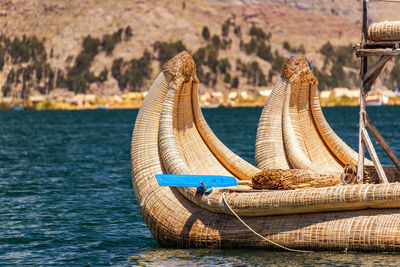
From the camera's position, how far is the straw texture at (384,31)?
14.4 m

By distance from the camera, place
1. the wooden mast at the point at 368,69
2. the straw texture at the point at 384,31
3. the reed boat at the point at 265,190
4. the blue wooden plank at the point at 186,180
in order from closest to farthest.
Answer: the reed boat at the point at 265,190 < the straw texture at the point at 384,31 < the wooden mast at the point at 368,69 < the blue wooden plank at the point at 186,180

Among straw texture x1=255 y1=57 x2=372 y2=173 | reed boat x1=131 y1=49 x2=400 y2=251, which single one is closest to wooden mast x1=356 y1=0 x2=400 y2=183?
reed boat x1=131 y1=49 x2=400 y2=251

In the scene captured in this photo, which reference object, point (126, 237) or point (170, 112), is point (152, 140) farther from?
point (126, 237)

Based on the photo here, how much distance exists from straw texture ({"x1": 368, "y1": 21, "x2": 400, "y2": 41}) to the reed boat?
2.97 meters

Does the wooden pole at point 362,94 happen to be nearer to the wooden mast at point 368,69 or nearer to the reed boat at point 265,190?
the wooden mast at point 368,69

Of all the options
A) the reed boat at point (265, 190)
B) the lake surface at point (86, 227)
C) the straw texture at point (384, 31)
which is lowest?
the lake surface at point (86, 227)

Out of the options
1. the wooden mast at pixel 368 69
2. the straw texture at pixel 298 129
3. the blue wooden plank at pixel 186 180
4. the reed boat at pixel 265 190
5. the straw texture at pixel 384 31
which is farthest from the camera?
the straw texture at pixel 298 129

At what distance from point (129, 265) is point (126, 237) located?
10.9 feet

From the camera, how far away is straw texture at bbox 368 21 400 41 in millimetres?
14383

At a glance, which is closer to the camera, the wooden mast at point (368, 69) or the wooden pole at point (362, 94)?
the wooden mast at point (368, 69)

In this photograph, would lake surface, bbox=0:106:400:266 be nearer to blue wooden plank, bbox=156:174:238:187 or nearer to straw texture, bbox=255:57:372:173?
blue wooden plank, bbox=156:174:238:187

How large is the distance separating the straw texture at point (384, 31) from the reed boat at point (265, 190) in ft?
9.73

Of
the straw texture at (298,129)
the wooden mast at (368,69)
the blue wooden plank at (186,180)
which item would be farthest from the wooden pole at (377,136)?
the straw texture at (298,129)

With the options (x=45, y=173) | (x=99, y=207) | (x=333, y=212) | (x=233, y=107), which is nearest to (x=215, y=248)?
(x=333, y=212)
